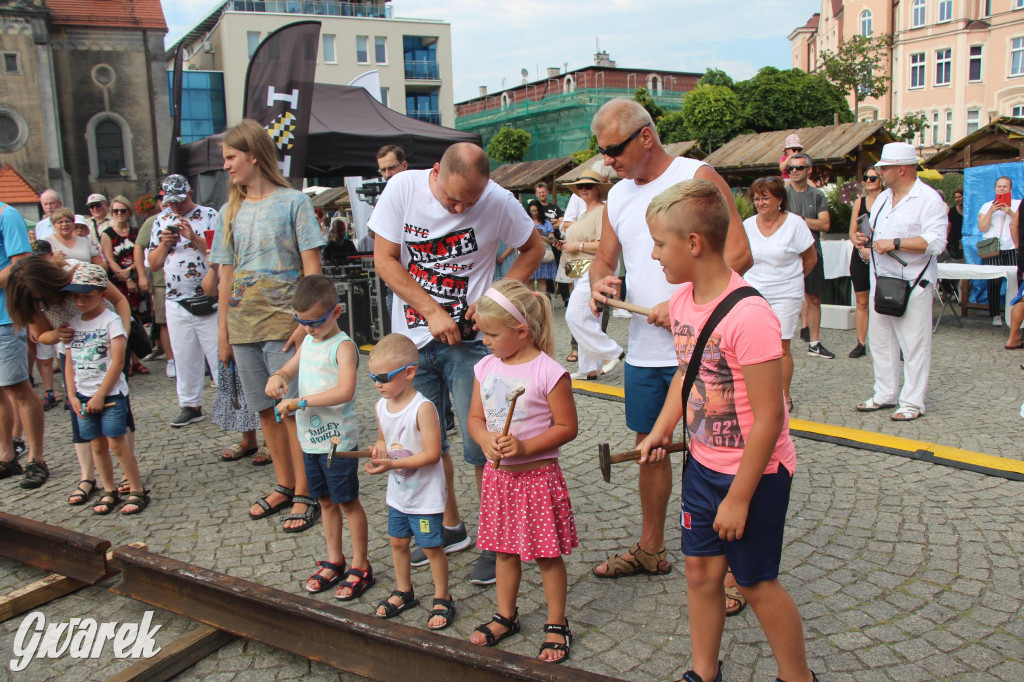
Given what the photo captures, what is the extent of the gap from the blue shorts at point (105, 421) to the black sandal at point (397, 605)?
221 cm

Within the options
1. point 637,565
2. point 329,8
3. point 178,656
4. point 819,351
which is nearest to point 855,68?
point 819,351

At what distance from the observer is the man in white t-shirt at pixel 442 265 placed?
3.36m

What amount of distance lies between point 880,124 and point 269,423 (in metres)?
12.3

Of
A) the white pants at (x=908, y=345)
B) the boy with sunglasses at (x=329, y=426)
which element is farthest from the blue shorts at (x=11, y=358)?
the white pants at (x=908, y=345)

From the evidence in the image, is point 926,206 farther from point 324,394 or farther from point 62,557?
→ point 62,557

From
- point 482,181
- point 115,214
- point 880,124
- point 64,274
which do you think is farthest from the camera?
point 880,124

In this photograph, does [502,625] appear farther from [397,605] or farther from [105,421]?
[105,421]

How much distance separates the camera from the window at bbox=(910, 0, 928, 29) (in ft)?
179

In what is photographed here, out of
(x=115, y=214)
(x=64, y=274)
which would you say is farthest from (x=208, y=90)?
(x=64, y=274)

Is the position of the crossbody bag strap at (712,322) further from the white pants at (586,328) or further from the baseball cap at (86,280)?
the white pants at (586,328)

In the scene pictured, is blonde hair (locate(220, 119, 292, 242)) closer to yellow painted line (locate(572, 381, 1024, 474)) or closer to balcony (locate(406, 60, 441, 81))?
yellow painted line (locate(572, 381, 1024, 474))

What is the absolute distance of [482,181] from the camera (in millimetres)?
3158

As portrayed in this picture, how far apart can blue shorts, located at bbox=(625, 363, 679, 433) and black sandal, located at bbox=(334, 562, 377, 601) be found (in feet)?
4.45

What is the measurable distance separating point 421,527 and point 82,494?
2.88 m
